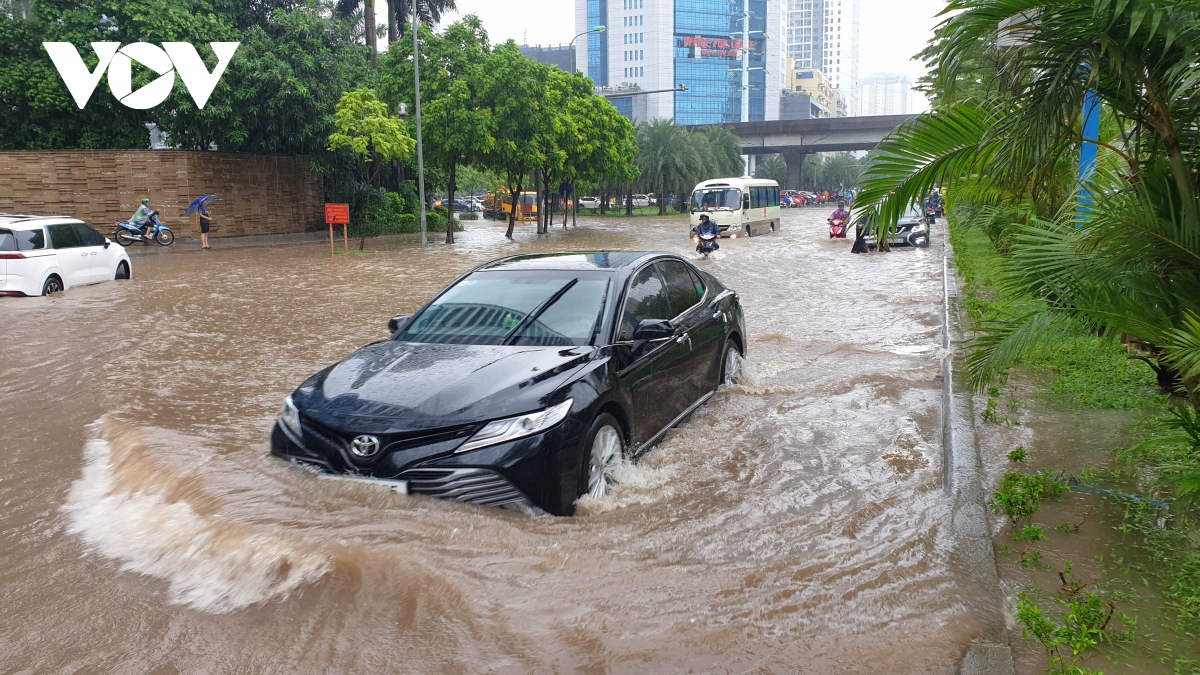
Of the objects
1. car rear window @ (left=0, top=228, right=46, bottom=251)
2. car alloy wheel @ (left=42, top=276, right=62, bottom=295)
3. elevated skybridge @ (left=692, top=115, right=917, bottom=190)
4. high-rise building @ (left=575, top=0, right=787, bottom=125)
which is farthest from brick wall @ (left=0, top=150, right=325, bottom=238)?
high-rise building @ (left=575, top=0, right=787, bottom=125)

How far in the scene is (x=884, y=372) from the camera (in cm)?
905

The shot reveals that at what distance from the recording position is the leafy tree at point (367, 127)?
90.1 feet

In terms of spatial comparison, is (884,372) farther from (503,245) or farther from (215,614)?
(503,245)

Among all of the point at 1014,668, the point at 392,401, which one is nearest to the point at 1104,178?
the point at 1014,668

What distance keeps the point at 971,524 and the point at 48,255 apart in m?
14.7

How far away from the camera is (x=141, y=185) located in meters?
28.2

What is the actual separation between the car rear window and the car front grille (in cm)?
1257

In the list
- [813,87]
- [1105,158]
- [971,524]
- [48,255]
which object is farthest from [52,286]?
[813,87]

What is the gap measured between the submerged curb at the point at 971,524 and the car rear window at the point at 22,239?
44.8 feet

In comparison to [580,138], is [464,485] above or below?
below

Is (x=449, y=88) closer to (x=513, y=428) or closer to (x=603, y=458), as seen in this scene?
Result: (x=603, y=458)

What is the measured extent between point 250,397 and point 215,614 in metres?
4.69

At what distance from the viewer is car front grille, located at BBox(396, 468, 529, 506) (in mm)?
4457

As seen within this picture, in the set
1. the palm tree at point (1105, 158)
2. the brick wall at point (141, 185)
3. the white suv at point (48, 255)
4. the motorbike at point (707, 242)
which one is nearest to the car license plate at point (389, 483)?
the palm tree at point (1105, 158)
